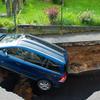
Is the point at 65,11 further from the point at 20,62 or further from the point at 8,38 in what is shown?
the point at 20,62

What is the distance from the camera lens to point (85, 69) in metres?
14.8

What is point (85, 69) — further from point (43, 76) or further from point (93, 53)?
point (43, 76)

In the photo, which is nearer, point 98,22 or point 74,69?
point 74,69

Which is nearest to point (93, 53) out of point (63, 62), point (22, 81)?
point (63, 62)

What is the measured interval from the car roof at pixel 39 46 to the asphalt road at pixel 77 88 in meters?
1.07

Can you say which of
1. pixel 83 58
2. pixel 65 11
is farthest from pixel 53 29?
pixel 65 11

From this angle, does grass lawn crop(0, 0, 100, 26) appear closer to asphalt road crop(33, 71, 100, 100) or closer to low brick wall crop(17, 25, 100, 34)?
low brick wall crop(17, 25, 100, 34)

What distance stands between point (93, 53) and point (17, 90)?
401 cm

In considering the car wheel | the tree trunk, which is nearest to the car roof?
the car wheel

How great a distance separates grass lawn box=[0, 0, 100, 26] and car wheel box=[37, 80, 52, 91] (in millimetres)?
3458

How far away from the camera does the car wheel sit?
1270 cm

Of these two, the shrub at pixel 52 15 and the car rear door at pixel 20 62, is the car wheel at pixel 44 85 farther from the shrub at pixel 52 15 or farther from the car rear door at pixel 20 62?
the shrub at pixel 52 15

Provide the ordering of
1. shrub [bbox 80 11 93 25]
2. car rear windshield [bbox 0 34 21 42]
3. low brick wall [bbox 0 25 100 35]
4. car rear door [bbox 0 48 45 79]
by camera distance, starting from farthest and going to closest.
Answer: shrub [bbox 80 11 93 25], low brick wall [bbox 0 25 100 35], car rear windshield [bbox 0 34 21 42], car rear door [bbox 0 48 45 79]

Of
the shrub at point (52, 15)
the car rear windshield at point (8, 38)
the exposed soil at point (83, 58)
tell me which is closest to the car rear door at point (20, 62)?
the car rear windshield at point (8, 38)
